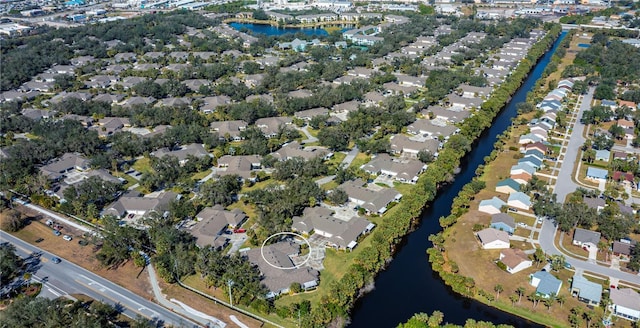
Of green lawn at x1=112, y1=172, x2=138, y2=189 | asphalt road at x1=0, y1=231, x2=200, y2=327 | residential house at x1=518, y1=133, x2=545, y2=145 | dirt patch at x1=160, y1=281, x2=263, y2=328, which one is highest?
residential house at x1=518, y1=133, x2=545, y2=145

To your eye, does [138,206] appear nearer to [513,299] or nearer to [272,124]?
[272,124]

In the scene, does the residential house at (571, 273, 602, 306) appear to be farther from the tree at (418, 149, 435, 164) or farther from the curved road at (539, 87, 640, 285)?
the tree at (418, 149, 435, 164)

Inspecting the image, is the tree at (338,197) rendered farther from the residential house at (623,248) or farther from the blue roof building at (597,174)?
the blue roof building at (597,174)

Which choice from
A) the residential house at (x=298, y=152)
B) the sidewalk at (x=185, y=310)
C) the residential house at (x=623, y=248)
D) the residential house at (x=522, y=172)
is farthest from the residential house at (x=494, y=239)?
the sidewalk at (x=185, y=310)

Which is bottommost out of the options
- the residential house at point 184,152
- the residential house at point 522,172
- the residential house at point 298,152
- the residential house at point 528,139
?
the residential house at point 184,152

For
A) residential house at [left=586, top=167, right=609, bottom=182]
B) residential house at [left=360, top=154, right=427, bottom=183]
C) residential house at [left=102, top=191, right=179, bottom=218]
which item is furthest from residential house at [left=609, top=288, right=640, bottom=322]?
residential house at [left=102, top=191, right=179, bottom=218]

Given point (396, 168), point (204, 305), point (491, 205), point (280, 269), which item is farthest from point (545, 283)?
point (204, 305)

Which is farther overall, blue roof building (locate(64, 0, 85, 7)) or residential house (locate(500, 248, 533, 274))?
blue roof building (locate(64, 0, 85, 7))
